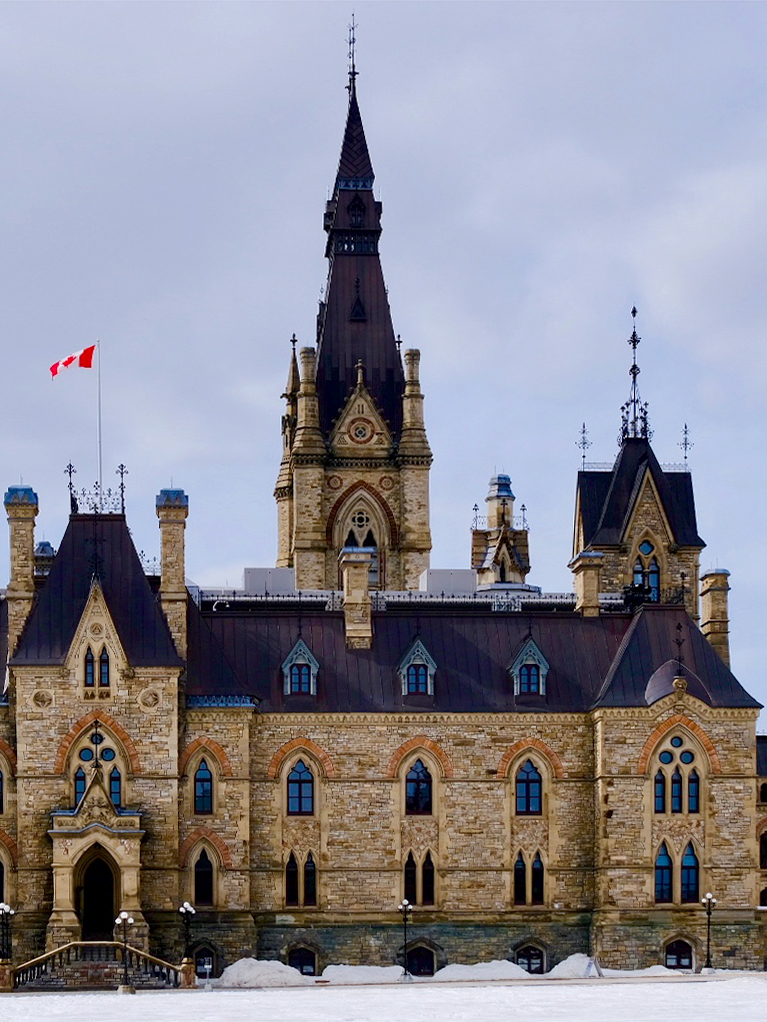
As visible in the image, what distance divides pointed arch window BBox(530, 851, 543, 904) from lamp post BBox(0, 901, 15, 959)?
62.9 feet

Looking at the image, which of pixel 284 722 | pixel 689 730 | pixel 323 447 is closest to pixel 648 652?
pixel 689 730

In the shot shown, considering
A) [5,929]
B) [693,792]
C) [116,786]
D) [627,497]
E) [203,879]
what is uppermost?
[627,497]

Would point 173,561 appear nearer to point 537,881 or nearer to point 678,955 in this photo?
point 537,881

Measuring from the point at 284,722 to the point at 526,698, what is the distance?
9.21 meters

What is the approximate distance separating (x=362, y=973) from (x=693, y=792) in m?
13.9

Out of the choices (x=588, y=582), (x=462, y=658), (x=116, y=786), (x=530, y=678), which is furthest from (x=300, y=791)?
(x=588, y=582)

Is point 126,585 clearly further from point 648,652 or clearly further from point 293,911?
point 648,652

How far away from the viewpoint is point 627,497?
12100cm

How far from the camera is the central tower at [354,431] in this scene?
130 meters

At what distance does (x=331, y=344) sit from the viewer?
134 metres

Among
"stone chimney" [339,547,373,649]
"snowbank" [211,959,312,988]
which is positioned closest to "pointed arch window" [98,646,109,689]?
"stone chimney" [339,547,373,649]

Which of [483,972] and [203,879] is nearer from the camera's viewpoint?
[483,972]

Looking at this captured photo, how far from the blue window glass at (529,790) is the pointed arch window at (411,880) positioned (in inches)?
173

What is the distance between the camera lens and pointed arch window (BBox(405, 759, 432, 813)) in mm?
100062
